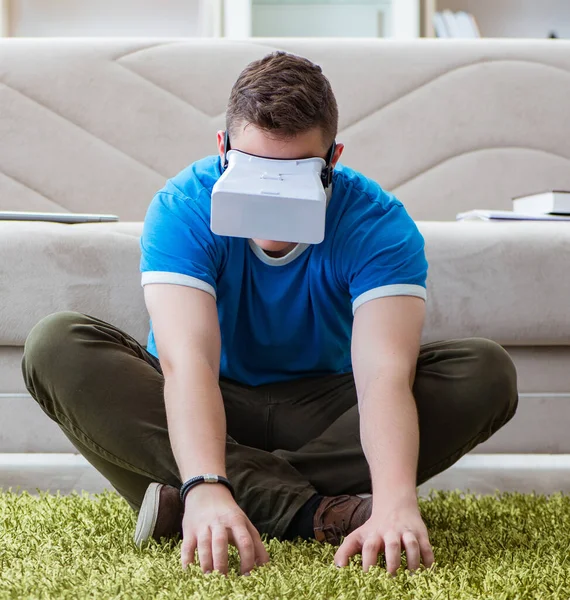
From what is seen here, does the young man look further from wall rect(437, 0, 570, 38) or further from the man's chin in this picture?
wall rect(437, 0, 570, 38)

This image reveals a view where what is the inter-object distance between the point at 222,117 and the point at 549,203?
0.84 m

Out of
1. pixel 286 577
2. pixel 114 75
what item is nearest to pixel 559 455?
pixel 286 577

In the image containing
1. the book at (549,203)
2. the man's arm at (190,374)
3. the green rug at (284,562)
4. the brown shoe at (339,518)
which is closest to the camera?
the green rug at (284,562)

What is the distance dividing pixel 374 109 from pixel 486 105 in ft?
0.92

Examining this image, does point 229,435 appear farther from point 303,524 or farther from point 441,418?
point 441,418

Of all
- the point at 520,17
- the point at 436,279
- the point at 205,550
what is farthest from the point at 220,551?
the point at 520,17

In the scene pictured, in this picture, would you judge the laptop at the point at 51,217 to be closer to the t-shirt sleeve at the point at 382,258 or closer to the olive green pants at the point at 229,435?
the olive green pants at the point at 229,435

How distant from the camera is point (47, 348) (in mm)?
1028

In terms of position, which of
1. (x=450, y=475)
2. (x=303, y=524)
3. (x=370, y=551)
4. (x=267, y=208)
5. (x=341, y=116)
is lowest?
(x=450, y=475)

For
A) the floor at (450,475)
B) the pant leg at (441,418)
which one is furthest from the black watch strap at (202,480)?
the floor at (450,475)

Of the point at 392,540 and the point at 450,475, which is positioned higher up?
the point at 392,540

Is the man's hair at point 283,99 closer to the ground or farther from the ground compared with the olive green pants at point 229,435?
farther from the ground

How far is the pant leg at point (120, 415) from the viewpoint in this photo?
3.35 ft

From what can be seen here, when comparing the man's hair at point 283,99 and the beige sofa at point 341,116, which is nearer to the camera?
the man's hair at point 283,99
